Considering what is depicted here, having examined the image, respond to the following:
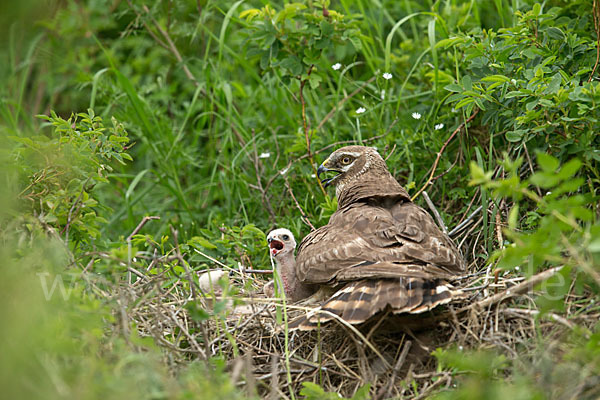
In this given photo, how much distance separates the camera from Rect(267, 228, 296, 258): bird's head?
4682mm

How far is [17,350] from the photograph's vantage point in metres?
2.42

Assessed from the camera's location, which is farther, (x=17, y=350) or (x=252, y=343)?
(x=252, y=343)

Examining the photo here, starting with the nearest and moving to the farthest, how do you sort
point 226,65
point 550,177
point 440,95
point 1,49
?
point 550,177
point 440,95
point 226,65
point 1,49

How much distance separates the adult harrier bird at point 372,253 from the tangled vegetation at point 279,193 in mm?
203

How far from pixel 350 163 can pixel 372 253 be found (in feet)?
4.31

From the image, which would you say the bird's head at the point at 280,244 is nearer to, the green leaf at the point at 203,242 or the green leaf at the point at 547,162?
the green leaf at the point at 203,242

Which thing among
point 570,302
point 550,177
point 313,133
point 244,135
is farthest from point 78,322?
point 244,135

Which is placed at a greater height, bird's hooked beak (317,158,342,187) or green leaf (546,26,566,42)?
green leaf (546,26,566,42)

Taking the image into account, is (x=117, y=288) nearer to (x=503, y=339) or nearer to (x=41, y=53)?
(x=503, y=339)

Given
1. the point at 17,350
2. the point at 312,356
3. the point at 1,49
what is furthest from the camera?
the point at 1,49

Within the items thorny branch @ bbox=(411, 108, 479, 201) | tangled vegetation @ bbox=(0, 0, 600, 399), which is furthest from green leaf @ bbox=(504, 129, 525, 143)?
thorny branch @ bbox=(411, 108, 479, 201)

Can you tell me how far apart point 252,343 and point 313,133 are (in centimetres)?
234

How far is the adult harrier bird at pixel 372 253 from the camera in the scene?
11.7ft

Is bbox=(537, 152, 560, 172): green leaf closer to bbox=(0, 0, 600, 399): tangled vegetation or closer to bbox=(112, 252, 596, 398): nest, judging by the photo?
bbox=(0, 0, 600, 399): tangled vegetation
